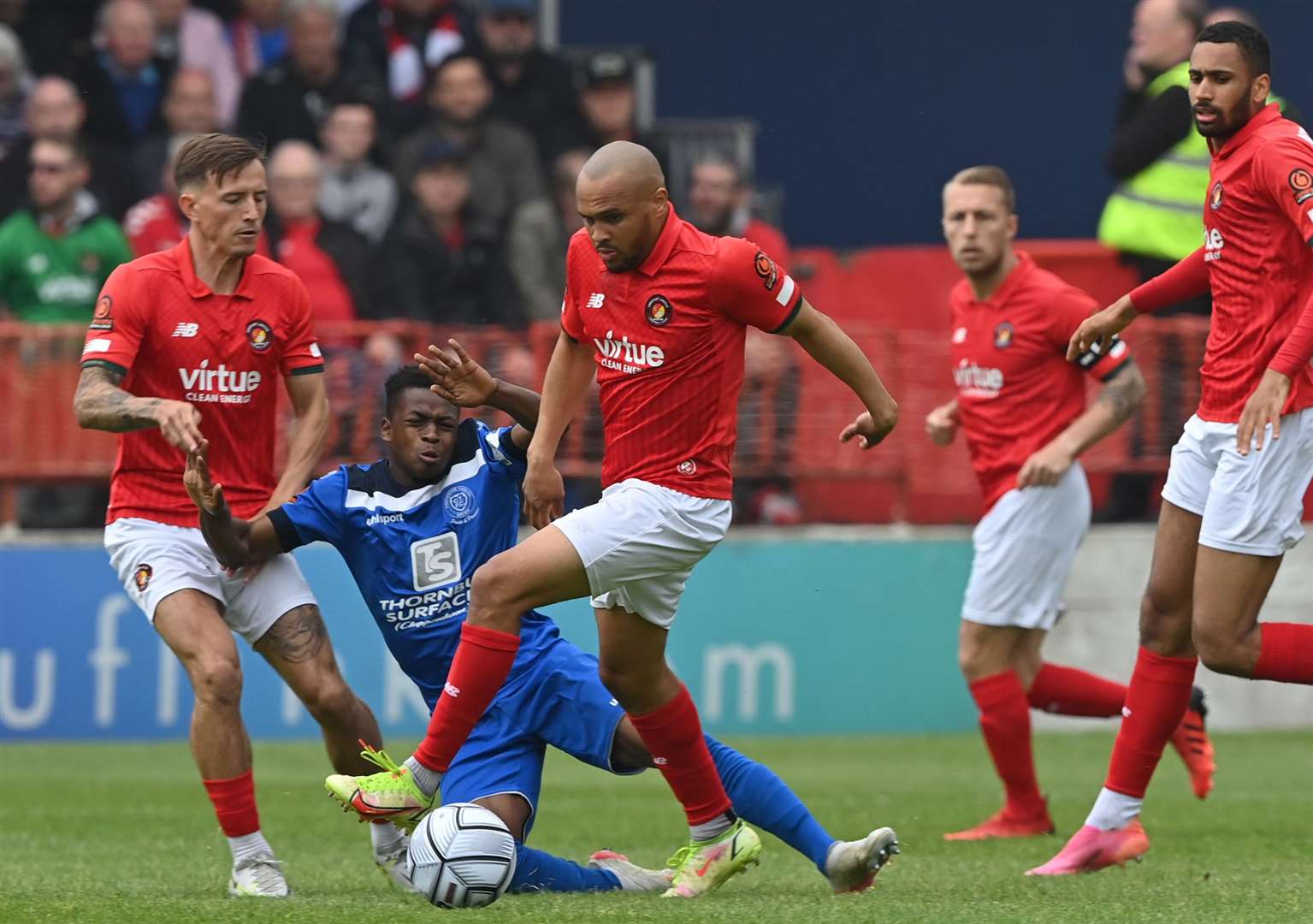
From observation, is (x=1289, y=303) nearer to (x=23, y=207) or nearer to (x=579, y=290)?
Result: (x=579, y=290)

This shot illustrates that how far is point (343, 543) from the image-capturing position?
686 cm

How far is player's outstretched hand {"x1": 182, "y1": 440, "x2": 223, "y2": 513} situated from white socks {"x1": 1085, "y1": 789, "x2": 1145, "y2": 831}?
114 inches

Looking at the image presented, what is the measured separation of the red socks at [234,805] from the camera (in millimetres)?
6809

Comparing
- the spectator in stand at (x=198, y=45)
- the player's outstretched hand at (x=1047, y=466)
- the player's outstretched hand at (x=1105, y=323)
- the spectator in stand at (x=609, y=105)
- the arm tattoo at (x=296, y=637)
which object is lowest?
the arm tattoo at (x=296, y=637)

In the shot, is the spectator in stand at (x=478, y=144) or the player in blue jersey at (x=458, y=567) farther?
the spectator in stand at (x=478, y=144)

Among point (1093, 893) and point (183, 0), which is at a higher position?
point (183, 0)

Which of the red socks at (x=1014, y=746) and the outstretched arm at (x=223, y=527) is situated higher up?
the outstretched arm at (x=223, y=527)

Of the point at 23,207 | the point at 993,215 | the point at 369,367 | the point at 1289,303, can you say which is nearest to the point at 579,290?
the point at 1289,303

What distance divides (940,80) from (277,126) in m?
5.22

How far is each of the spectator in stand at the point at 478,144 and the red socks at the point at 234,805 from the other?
7.11 meters

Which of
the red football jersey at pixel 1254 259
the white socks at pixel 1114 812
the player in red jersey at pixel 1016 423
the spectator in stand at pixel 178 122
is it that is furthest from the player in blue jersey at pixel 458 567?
the spectator in stand at pixel 178 122

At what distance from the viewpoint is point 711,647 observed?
1218cm

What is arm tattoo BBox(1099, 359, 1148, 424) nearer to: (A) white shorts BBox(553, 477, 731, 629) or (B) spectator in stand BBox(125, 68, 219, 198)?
(A) white shorts BBox(553, 477, 731, 629)

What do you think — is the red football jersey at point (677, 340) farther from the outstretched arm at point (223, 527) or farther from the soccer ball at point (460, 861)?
the outstretched arm at point (223, 527)
